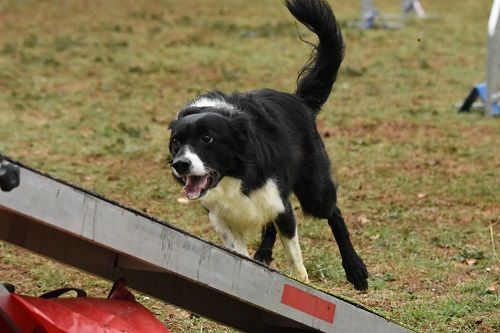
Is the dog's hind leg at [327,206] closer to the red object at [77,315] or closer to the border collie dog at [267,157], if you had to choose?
the border collie dog at [267,157]

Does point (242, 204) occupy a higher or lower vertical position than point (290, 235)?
higher

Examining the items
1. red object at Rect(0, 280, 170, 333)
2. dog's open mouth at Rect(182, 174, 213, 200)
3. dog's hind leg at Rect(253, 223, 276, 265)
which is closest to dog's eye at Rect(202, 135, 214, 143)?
dog's open mouth at Rect(182, 174, 213, 200)

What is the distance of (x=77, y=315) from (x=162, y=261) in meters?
0.37

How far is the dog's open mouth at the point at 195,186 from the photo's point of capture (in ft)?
15.1

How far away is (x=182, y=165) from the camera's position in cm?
446

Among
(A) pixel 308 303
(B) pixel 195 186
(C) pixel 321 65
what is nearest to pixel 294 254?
(B) pixel 195 186

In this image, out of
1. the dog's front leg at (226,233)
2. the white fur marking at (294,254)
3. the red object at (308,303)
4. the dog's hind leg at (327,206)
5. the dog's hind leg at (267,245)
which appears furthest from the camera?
the dog's hind leg at (267,245)

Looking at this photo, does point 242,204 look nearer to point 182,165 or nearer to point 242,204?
point 242,204

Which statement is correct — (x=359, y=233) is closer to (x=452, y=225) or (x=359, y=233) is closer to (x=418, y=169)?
(x=452, y=225)

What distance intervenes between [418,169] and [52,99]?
5116 millimetres

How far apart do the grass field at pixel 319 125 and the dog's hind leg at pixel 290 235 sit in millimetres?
530

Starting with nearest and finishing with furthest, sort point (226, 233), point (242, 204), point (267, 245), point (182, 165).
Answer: point (182, 165) < point (242, 204) < point (226, 233) < point (267, 245)

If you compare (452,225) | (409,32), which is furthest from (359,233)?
(409,32)

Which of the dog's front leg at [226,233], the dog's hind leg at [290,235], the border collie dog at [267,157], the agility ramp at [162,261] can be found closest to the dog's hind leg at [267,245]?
the border collie dog at [267,157]
